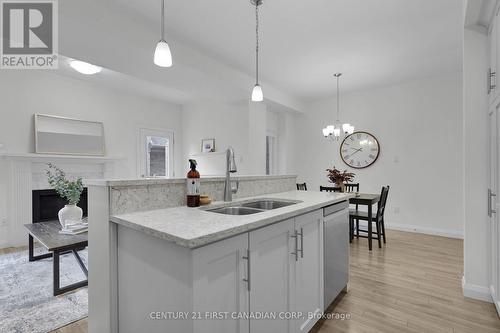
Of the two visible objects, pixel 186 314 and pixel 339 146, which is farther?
pixel 339 146

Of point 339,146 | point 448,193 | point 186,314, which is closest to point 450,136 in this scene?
point 448,193

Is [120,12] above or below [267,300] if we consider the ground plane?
above

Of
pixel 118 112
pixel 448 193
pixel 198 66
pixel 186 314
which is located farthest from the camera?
pixel 118 112

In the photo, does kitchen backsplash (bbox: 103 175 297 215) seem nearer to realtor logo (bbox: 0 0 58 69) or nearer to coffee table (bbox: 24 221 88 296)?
coffee table (bbox: 24 221 88 296)

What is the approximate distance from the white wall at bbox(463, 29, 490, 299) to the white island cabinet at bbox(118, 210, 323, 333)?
5.53 feet

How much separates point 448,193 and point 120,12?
5.31 m

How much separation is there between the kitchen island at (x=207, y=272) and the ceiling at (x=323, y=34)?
6.51ft

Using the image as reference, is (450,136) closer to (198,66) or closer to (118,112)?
(198,66)

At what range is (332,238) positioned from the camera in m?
1.99

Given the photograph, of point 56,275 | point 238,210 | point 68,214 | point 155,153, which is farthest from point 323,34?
point 155,153

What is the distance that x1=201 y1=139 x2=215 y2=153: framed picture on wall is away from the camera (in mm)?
5473

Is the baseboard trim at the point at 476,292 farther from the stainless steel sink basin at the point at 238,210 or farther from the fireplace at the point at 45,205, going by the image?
the fireplace at the point at 45,205

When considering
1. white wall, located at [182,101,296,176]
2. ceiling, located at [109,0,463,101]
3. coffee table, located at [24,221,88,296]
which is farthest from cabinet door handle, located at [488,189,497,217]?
coffee table, located at [24,221,88,296]

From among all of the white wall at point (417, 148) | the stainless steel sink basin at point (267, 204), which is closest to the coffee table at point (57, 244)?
the stainless steel sink basin at point (267, 204)
